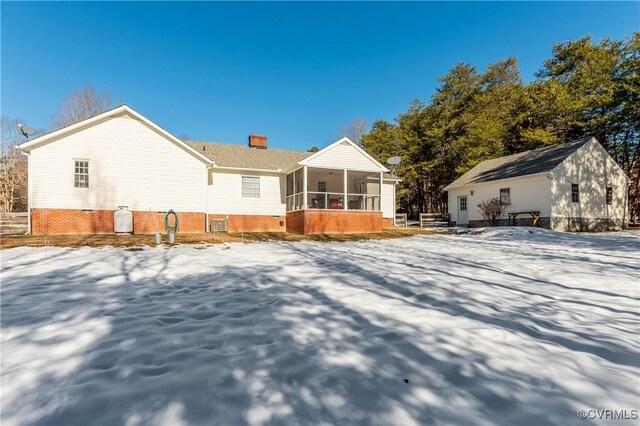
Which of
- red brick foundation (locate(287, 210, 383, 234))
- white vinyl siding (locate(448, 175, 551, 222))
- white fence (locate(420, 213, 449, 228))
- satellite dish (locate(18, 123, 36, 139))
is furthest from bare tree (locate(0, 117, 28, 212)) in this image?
white vinyl siding (locate(448, 175, 551, 222))

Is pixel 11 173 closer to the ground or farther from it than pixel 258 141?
closer to the ground

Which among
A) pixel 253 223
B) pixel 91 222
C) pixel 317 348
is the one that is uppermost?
pixel 91 222

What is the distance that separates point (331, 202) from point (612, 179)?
20377 millimetres

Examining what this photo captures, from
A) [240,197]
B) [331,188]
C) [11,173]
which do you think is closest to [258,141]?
[240,197]

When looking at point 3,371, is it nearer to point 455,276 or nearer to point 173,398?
point 173,398

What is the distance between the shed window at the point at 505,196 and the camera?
66.5ft

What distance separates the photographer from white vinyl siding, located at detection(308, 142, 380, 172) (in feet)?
51.2

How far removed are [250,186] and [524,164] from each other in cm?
1903

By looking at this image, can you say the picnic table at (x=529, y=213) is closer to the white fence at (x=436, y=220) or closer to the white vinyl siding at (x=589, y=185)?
the white vinyl siding at (x=589, y=185)

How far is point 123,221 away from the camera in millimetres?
12734

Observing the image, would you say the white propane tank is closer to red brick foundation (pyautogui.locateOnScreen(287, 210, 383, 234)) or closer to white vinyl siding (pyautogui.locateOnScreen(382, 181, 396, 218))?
red brick foundation (pyautogui.locateOnScreen(287, 210, 383, 234))

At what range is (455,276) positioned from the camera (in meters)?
5.56

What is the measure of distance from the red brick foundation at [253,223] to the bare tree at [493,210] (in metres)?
14.4

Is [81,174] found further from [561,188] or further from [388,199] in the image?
[561,188]
